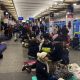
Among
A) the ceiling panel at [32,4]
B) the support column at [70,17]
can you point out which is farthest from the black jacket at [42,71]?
the support column at [70,17]

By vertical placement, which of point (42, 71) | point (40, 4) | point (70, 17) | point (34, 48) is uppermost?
point (40, 4)

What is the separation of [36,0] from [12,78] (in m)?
12.8

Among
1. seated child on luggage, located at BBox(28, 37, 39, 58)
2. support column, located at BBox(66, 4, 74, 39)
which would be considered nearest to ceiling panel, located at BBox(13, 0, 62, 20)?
support column, located at BBox(66, 4, 74, 39)

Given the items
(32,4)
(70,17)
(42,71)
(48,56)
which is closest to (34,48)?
(48,56)

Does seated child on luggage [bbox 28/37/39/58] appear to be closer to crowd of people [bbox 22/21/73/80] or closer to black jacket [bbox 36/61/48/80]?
crowd of people [bbox 22/21/73/80]

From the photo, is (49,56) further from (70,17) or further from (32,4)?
(32,4)

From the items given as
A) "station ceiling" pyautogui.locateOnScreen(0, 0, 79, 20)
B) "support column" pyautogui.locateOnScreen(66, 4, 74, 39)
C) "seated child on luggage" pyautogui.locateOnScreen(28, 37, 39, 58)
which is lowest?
"seated child on luggage" pyautogui.locateOnScreen(28, 37, 39, 58)

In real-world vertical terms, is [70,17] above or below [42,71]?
above

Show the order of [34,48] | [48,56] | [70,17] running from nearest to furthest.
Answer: [48,56]
[34,48]
[70,17]

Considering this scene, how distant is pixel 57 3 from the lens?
2139 cm

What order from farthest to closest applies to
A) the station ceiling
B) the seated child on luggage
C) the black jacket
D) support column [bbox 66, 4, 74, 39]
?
support column [bbox 66, 4, 74, 39] → the station ceiling → the seated child on luggage → the black jacket

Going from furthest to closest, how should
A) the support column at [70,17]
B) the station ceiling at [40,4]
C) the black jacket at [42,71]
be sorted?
the support column at [70,17], the station ceiling at [40,4], the black jacket at [42,71]

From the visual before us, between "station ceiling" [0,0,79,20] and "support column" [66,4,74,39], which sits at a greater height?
"station ceiling" [0,0,79,20]

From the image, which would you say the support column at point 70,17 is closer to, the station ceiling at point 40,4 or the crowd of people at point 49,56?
the station ceiling at point 40,4
